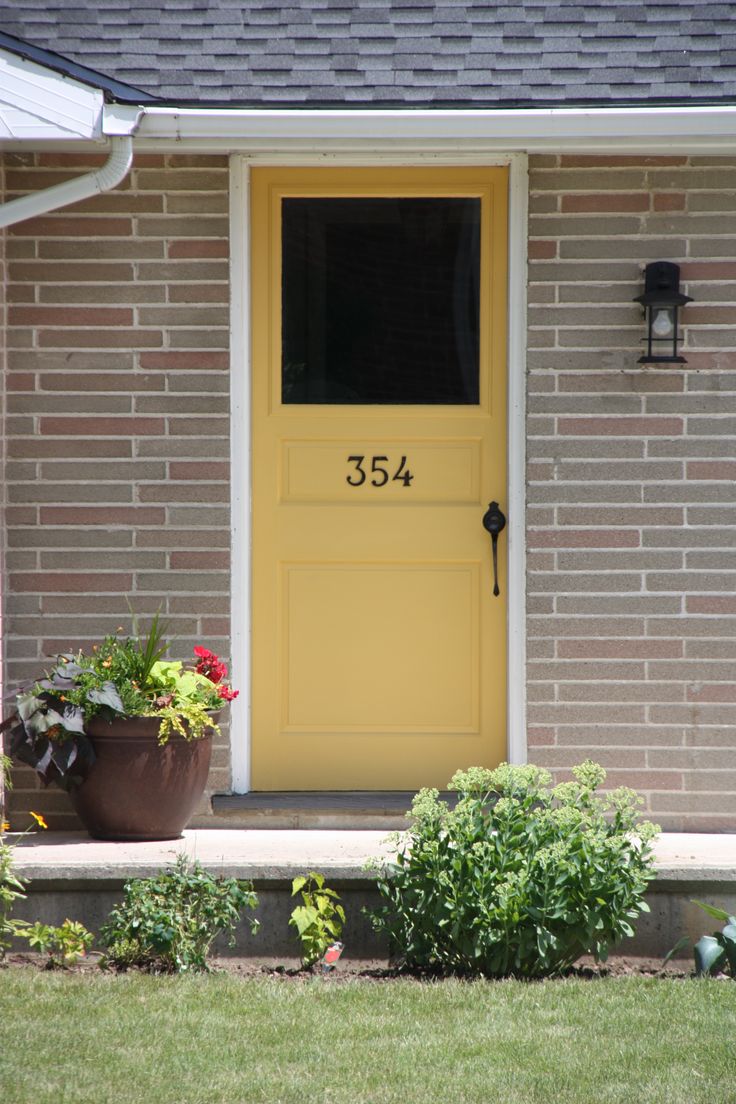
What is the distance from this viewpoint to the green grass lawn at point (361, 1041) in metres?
3.41

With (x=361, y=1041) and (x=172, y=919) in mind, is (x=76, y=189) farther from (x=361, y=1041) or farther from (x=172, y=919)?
(x=361, y=1041)

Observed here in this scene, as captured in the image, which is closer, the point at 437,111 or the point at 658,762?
the point at 437,111

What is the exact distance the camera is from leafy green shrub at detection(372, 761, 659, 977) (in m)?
4.14

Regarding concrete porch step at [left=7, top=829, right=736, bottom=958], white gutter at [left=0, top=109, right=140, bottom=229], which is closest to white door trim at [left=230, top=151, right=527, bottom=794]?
white gutter at [left=0, top=109, right=140, bottom=229]

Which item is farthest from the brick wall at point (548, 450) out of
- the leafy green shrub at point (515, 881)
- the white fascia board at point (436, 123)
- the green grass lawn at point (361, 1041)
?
the green grass lawn at point (361, 1041)

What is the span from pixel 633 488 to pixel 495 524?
0.55 meters

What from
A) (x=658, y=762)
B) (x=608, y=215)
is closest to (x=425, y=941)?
(x=658, y=762)

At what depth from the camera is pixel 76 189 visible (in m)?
→ 4.75

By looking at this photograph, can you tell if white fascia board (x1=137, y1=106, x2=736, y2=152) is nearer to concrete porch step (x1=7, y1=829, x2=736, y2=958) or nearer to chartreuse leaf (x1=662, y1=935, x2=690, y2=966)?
concrete porch step (x1=7, y1=829, x2=736, y2=958)

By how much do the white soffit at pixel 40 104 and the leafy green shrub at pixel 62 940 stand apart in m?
2.67

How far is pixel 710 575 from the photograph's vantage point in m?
5.14

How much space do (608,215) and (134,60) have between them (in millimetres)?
1899

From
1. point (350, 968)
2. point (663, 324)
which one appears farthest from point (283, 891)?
point (663, 324)

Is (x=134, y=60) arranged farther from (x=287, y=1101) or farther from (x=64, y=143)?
(x=287, y=1101)
